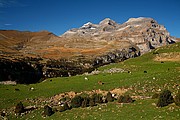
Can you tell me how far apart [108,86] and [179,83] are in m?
12.4

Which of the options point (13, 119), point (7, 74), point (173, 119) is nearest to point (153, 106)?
point (173, 119)

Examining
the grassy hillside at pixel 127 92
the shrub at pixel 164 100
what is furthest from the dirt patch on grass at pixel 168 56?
the shrub at pixel 164 100

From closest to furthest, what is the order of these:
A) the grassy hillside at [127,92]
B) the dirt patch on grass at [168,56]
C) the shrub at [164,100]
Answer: the grassy hillside at [127,92] → the shrub at [164,100] → the dirt patch on grass at [168,56]

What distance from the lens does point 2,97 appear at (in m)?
45.6

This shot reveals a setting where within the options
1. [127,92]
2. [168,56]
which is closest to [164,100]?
[127,92]

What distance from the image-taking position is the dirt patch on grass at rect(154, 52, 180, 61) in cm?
6701

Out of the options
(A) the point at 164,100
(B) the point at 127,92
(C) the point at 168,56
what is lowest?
(A) the point at 164,100

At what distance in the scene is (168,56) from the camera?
228 feet

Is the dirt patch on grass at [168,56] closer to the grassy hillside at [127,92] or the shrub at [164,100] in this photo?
the grassy hillside at [127,92]

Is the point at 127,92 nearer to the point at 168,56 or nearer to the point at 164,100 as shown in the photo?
the point at 164,100

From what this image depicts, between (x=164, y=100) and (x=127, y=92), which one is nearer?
(x=164, y=100)

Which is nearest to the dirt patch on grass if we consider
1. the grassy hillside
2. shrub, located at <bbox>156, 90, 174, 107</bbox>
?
the grassy hillside

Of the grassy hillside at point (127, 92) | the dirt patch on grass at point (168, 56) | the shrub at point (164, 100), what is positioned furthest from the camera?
the dirt patch on grass at point (168, 56)

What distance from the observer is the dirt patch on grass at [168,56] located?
6701cm
